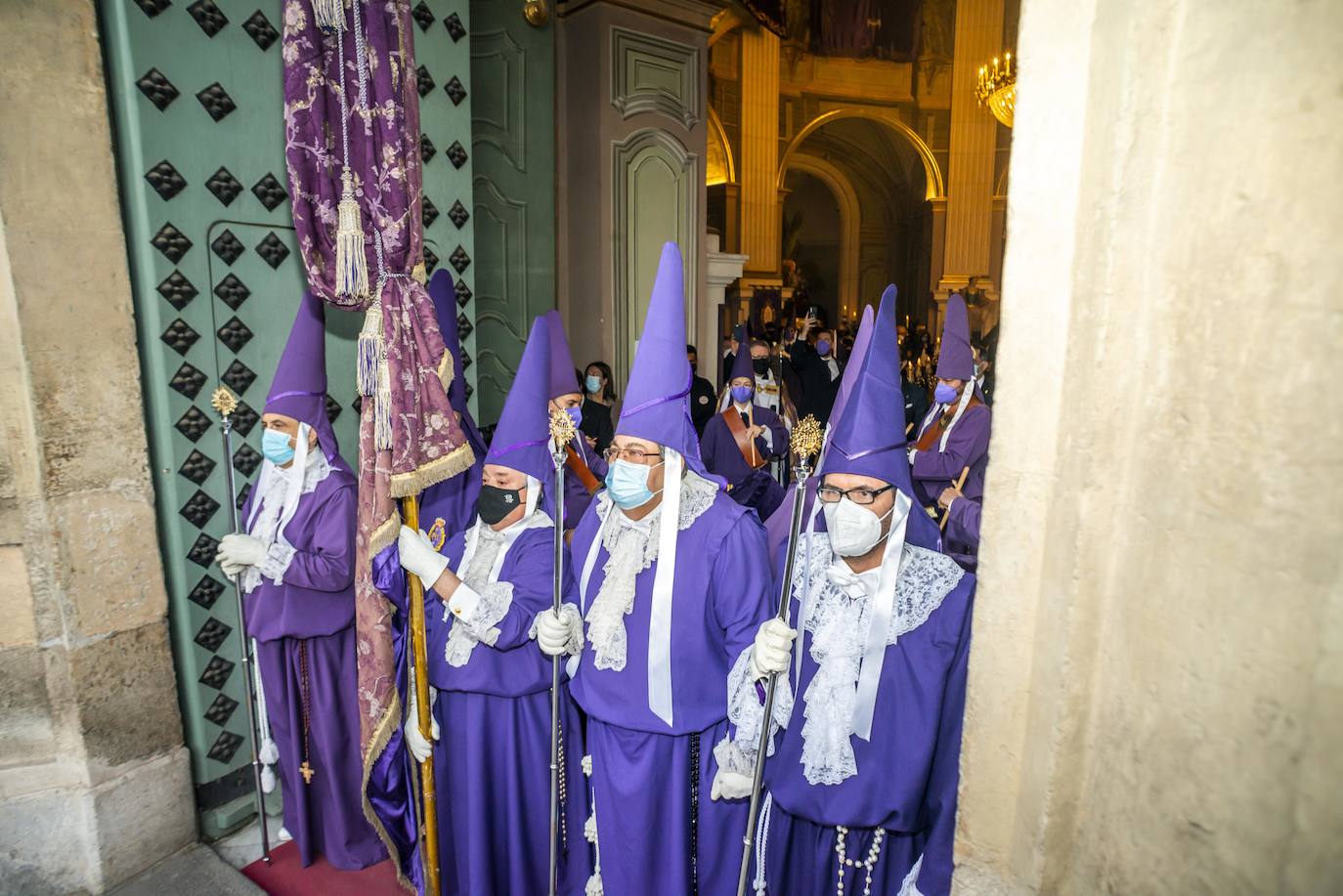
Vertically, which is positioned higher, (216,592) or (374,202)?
(374,202)

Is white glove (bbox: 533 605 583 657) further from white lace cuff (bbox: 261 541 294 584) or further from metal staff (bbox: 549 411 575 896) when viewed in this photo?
white lace cuff (bbox: 261 541 294 584)

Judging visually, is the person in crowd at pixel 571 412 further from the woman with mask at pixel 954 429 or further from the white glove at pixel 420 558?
the woman with mask at pixel 954 429

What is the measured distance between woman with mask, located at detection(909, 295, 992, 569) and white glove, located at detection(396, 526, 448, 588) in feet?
10.6

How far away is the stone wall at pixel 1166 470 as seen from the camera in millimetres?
864

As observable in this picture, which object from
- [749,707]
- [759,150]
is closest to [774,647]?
[749,707]

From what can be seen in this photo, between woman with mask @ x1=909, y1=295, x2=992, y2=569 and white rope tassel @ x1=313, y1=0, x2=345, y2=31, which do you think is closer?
white rope tassel @ x1=313, y1=0, x2=345, y2=31

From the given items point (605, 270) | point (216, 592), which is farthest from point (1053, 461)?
point (605, 270)

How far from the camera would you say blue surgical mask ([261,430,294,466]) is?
3166 millimetres

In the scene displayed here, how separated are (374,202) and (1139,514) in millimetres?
2734

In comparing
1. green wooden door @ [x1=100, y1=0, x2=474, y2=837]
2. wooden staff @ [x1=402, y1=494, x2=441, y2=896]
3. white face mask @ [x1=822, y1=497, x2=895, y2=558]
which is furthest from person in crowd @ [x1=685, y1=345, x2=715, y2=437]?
white face mask @ [x1=822, y1=497, x2=895, y2=558]

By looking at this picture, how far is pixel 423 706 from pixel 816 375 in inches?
273

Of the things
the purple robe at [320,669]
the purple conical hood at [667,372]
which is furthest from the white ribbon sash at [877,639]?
the purple robe at [320,669]

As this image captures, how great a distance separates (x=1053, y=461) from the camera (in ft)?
3.99

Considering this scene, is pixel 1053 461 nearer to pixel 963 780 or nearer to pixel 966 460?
pixel 963 780
